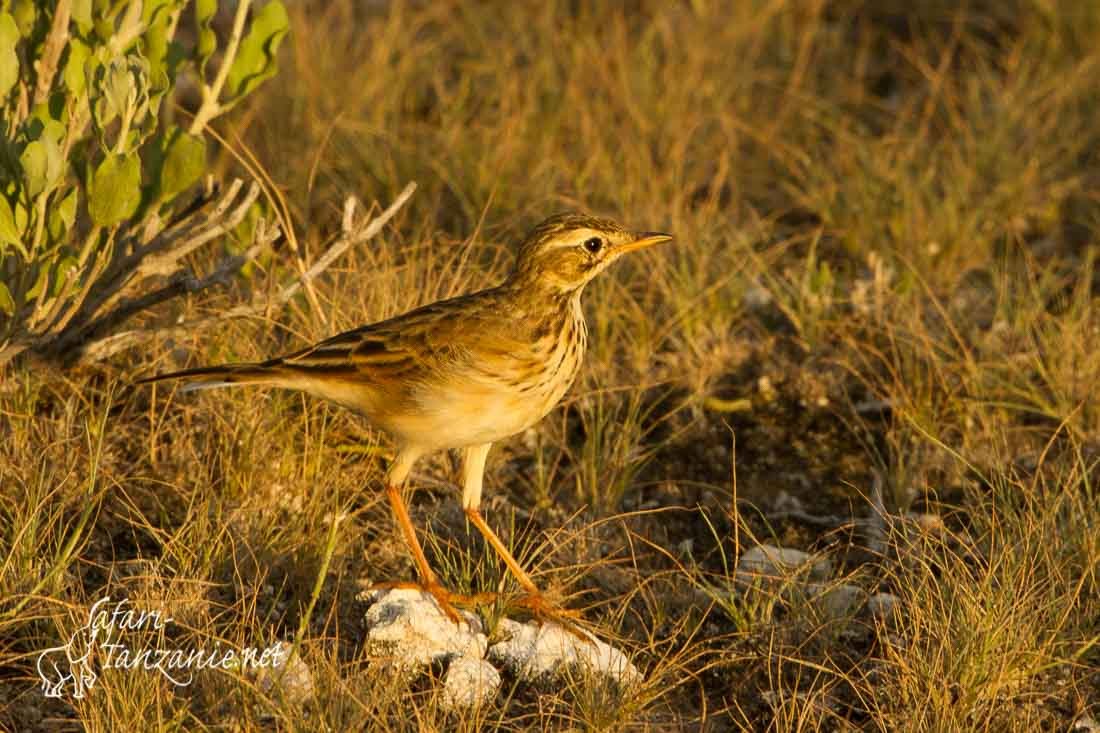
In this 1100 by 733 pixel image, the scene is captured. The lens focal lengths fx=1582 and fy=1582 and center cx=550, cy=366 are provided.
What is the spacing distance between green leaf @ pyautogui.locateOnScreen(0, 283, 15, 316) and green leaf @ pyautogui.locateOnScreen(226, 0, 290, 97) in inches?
46.9

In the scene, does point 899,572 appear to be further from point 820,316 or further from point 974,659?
point 820,316

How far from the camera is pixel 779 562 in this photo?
18.0 ft

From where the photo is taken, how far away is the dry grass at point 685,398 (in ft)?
16.3

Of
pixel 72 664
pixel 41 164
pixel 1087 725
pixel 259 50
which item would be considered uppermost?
pixel 259 50

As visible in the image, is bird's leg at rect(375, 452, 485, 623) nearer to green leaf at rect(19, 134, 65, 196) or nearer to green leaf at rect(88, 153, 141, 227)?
green leaf at rect(88, 153, 141, 227)

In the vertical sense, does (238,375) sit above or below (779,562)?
above

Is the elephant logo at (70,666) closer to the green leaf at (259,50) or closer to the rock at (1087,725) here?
the green leaf at (259,50)

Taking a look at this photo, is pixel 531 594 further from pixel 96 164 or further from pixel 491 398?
pixel 96 164

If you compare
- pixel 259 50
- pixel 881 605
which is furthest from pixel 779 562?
pixel 259 50

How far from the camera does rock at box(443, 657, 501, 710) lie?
4.80 meters

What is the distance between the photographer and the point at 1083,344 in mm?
6762

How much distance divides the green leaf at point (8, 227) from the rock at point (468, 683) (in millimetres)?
2032

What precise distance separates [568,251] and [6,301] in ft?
6.42

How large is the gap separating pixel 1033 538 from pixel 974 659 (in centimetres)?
81
